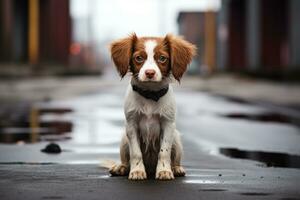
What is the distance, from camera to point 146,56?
18.4 ft

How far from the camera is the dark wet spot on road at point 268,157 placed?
23.6ft

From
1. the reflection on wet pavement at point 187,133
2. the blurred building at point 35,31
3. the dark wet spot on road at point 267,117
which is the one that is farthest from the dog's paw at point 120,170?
the blurred building at point 35,31

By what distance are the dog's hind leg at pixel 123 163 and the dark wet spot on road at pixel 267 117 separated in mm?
7355

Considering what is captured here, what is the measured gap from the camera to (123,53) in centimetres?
572

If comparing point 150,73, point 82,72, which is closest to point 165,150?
point 150,73

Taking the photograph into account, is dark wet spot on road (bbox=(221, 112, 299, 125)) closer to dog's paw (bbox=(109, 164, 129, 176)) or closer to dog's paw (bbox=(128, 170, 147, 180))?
dog's paw (bbox=(109, 164, 129, 176))

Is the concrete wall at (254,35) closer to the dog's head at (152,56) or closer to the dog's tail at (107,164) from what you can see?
the dog's tail at (107,164)

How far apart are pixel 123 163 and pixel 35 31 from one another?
128 feet

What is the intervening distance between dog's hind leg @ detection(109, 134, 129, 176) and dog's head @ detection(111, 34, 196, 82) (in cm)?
69

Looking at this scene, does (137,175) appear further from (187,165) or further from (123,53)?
(187,165)

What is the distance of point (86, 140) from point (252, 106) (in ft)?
29.2

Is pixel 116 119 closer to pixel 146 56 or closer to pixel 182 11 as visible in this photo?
pixel 146 56

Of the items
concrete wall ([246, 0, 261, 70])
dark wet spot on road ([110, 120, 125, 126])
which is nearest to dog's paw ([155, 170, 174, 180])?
dark wet spot on road ([110, 120, 125, 126])

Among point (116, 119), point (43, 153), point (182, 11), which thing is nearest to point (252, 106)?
point (116, 119)
